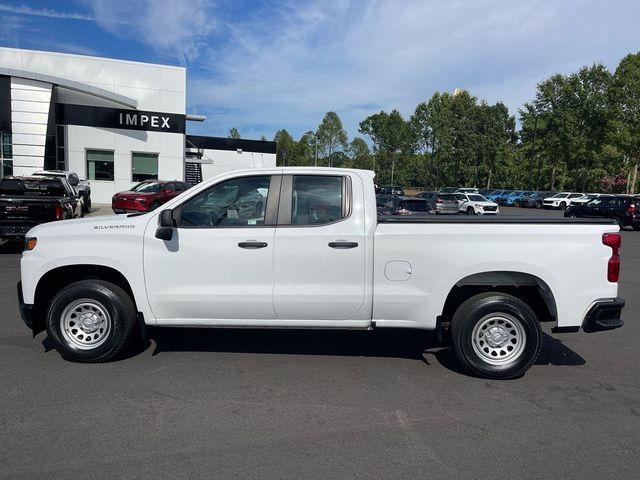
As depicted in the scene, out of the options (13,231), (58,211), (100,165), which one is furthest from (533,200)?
(13,231)

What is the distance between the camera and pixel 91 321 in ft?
17.0

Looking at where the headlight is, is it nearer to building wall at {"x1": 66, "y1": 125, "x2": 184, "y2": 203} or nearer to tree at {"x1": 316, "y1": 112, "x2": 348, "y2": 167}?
building wall at {"x1": 66, "y1": 125, "x2": 184, "y2": 203}

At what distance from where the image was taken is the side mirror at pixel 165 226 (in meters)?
4.87

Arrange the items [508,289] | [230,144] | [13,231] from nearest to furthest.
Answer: [508,289]
[13,231]
[230,144]

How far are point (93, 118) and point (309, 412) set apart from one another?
28.2 metres

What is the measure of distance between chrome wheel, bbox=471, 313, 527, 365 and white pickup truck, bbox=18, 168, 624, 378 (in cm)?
1

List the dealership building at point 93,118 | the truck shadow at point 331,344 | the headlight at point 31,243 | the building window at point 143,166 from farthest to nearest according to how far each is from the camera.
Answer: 1. the building window at point 143,166
2. the dealership building at point 93,118
3. the truck shadow at point 331,344
4. the headlight at point 31,243

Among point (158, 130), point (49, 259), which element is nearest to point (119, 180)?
point (158, 130)

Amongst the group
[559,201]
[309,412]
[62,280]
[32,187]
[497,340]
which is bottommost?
[309,412]

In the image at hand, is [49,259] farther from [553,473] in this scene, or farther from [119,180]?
[119,180]

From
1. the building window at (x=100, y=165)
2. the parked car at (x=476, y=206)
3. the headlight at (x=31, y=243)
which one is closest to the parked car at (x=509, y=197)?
the parked car at (x=476, y=206)

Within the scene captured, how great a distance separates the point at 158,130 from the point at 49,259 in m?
26.4

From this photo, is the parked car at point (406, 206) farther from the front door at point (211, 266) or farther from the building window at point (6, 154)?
the building window at point (6, 154)

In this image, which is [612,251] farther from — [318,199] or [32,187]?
[32,187]
